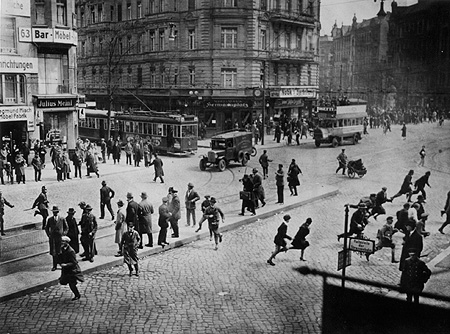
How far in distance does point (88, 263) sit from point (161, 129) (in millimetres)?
19933

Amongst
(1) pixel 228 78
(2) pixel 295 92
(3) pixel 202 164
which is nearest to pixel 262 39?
(1) pixel 228 78

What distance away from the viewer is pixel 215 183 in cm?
2362

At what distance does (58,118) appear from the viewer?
28531 millimetres

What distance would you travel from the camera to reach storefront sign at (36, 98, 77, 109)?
26312 millimetres

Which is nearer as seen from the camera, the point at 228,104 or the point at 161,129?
the point at 161,129

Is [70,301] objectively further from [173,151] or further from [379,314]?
[173,151]

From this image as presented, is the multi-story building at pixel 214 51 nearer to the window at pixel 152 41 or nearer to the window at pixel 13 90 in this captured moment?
the window at pixel 152 41

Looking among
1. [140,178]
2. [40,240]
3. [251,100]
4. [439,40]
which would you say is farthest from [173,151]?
[439,40]

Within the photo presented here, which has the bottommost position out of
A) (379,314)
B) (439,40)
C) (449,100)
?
(379,314)

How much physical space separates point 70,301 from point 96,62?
37244mm

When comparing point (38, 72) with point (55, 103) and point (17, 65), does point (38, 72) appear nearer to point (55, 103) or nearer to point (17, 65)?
point (55, 103)

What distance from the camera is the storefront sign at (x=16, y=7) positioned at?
19391 millimetres

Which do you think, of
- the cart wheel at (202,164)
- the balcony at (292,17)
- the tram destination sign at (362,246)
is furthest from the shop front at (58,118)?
the balcony at (292,17)

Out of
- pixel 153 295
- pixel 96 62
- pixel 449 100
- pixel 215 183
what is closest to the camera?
pixel 153 295
